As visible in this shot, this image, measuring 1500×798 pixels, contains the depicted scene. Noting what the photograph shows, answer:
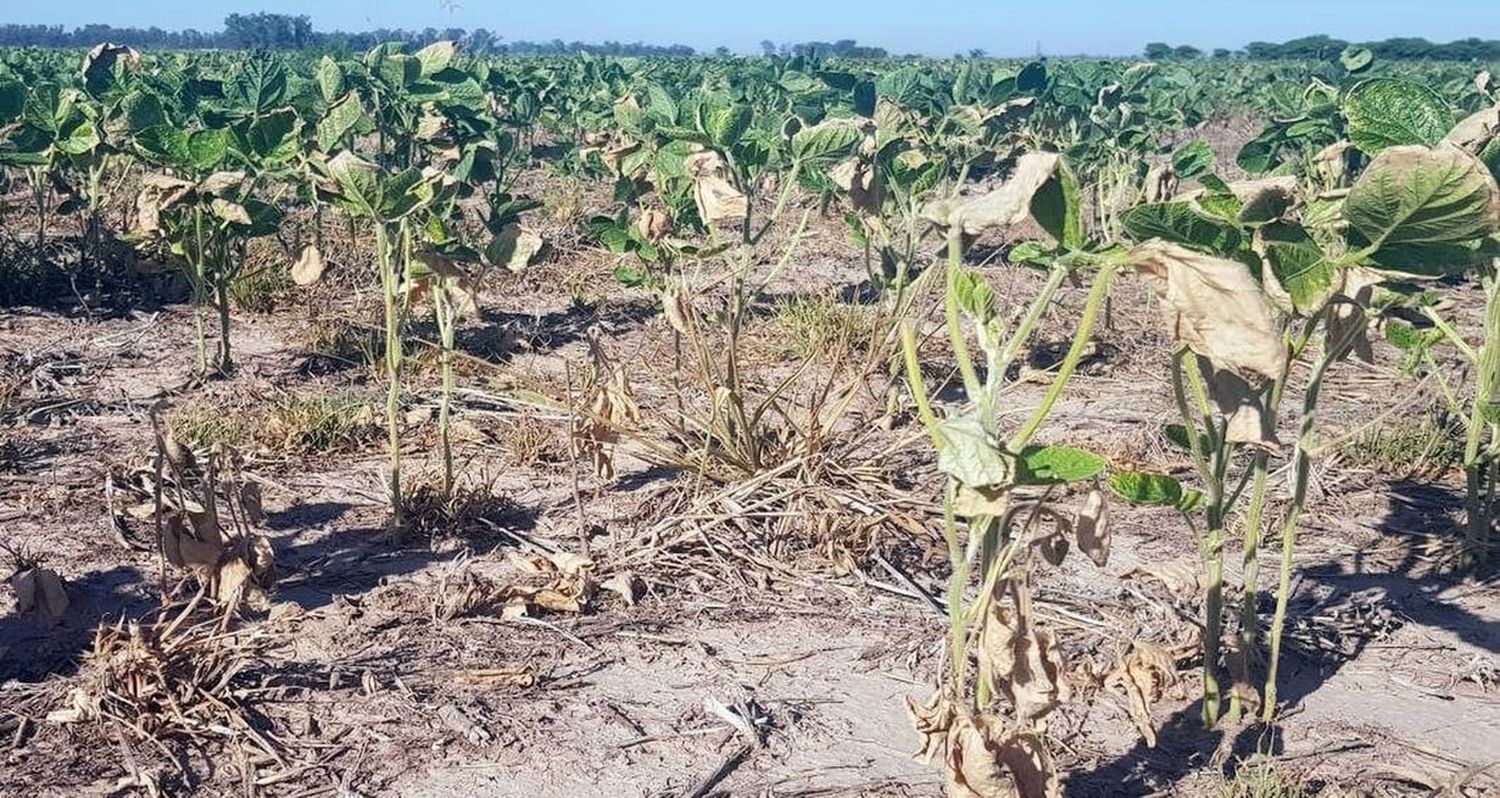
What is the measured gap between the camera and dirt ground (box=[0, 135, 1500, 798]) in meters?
2.30

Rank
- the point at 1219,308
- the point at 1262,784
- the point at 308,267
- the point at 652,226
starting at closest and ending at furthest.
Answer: the point at 1219,308
the point at 1262,784
the point at 308,267
the point at 652,226

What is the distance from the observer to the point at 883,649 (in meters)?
2.75

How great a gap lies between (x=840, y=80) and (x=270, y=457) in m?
3.97

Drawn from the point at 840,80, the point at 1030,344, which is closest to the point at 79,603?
the point at 1030,344

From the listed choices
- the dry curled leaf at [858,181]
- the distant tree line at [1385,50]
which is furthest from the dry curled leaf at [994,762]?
the distant tree line at [1385,50]

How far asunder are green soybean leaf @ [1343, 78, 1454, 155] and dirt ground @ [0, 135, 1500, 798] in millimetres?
837

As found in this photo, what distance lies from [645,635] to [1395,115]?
155cm

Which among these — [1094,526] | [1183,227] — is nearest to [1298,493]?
[1183,227]

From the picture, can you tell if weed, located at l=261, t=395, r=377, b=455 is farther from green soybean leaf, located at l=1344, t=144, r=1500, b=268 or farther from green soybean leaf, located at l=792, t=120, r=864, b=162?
green soybean leaf, located at l=1344, t=144, r=1500, b=268

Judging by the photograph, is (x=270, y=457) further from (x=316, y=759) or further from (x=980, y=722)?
(x=980, y=722)

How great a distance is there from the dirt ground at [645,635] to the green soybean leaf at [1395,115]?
837 mm

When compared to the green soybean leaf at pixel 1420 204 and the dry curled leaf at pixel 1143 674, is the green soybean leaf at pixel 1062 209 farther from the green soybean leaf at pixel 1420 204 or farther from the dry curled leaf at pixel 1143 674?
the dry curled leaf at pixel 1143 674

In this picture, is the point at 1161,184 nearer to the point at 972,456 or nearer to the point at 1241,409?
the point at 1241,409

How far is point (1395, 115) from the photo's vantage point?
7.59 ft
